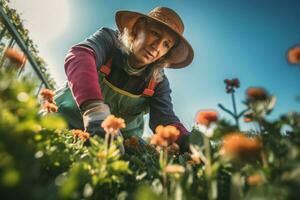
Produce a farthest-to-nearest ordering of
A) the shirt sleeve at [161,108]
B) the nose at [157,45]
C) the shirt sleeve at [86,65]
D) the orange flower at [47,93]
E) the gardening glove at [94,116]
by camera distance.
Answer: the shirt sleeve at [161,108] < the nose at [157,45] < the shirt sleeve at [86,65] < the gardening glove at [94,116] < the orange flower at [47,93]

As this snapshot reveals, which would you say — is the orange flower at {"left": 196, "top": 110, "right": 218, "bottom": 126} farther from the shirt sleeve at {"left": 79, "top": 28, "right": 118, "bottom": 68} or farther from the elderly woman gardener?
the shirt sleeve at {"left": 79, "top": 28, "right": 118, "bottom": 68}

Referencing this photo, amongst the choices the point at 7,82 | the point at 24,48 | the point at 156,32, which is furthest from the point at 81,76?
the point at 24,48

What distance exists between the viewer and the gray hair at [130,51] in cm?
306

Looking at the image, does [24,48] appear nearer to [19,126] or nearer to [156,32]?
[156,32]

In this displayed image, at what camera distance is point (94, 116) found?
1828 mm

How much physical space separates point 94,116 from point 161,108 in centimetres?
157

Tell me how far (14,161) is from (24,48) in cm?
693

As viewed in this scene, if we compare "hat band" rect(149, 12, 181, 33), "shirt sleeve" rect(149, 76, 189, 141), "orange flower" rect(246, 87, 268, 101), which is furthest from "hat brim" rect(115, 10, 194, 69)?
"orange flower" rect(246, 87, 268, 101)

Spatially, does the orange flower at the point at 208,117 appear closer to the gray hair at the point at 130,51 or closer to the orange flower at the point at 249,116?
the orange flower at the point at 249,116

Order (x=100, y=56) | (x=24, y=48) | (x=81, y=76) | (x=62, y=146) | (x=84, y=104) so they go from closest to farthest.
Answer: (x=62, y=146) < (x=84, y=104) < (x=81, y=76) < (x=100, y=56) < (x=24, y=48)

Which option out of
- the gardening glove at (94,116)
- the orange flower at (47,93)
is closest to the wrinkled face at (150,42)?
the gardening glove at (94,116)

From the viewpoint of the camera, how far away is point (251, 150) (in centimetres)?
60

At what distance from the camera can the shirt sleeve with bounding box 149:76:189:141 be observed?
3.28 m

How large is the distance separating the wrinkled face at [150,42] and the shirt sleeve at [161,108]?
0.53 metres
